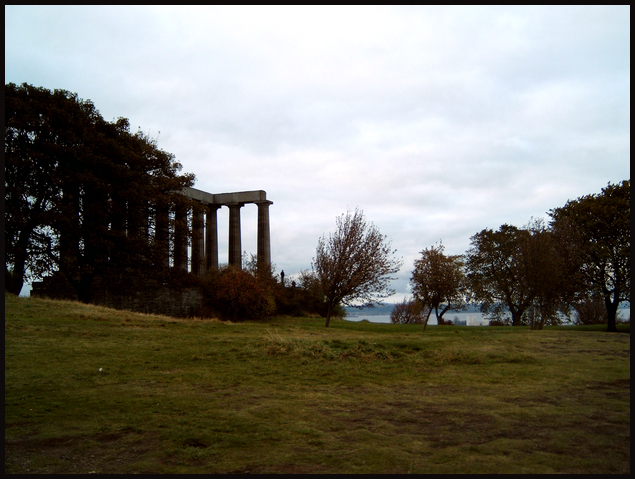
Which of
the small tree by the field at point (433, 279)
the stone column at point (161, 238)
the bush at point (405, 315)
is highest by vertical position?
the stone column at point (161, 238)

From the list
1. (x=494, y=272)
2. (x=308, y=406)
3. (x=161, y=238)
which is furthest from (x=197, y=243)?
(x=308, y=406)

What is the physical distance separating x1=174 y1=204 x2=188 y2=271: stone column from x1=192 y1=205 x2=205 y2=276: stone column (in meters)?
0.83

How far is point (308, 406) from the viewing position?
9023 mm

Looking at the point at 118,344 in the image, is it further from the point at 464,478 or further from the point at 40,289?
the point at 40,289

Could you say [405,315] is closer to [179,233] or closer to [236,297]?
[236,297]

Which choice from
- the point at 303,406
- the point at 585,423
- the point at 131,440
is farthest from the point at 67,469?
the point at 585,423

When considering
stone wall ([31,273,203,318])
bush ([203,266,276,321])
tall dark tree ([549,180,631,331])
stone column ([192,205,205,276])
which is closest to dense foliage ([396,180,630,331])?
tall dark tree ([549,180,631,331])

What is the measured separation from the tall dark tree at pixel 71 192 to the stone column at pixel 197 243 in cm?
299

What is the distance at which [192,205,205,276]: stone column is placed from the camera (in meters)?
37.9

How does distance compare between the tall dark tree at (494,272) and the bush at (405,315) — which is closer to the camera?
the tall dark tree at (494,272)

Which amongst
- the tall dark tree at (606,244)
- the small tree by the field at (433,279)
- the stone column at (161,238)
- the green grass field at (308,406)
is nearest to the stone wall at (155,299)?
the stone column at (161,238)

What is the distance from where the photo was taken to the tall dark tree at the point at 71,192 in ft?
98.3

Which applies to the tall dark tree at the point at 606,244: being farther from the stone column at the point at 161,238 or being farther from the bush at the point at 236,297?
the stone column at the point at 161,238

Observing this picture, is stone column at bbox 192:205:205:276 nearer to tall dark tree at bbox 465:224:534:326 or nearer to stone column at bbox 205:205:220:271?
stone column at bbox 205:205:220:271
